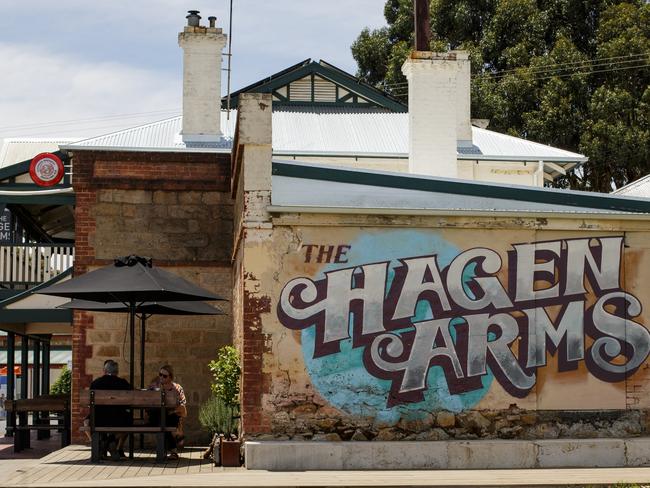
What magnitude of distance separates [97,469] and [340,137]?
12373mm

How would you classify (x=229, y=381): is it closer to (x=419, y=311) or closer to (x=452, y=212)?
(x=419, y=311)

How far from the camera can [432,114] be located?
21.1 meters

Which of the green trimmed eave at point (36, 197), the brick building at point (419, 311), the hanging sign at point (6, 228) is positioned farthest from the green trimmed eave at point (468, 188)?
the hanging sign at point (6, 228)

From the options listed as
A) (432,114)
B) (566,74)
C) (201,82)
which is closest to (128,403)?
(432,114)

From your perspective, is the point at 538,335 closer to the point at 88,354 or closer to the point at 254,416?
the point at 254,416

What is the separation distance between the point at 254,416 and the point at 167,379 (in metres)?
2.01

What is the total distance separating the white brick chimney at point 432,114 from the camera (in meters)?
21.0

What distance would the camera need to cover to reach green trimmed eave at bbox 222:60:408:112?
1038 inches

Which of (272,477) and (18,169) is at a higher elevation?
(18,169)

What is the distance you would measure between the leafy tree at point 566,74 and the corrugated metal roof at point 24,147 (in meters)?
14.7

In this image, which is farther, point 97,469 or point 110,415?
point 110,415

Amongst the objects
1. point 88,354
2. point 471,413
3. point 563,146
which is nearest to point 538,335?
point 471,413

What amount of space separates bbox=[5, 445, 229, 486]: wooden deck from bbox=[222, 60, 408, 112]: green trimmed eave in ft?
44.1

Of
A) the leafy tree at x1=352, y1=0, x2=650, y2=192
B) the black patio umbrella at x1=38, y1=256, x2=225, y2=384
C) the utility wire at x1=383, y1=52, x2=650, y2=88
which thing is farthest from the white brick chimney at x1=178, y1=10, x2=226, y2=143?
the utility wire at x1=383, y1=52, x2=650, y2=88
